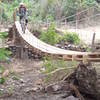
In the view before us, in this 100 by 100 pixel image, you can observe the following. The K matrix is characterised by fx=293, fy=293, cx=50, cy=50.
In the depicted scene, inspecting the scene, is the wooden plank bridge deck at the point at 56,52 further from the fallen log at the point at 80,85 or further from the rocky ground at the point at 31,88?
the fallen log at the point at 80,85

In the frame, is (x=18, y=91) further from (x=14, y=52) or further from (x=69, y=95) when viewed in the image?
(x=14, y=52)

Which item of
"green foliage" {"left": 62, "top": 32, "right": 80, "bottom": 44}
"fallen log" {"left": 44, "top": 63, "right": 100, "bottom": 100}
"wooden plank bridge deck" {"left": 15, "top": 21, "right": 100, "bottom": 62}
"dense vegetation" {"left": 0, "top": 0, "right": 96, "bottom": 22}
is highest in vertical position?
"dense vegetation" {"left": 0, "top": 0, "right": 96, "bottom": 22}

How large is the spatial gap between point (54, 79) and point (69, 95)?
20.5 inches

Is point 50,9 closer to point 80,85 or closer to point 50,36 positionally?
point 50,36

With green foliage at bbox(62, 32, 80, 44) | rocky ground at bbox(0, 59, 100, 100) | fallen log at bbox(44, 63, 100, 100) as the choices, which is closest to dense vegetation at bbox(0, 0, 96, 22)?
green foliage at bbox(62, 32, 80, 44)

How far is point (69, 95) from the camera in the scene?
5.20 metres

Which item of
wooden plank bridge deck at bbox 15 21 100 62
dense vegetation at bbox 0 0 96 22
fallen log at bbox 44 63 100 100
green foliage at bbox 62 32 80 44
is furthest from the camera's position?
dense vegetation at bbox 0 0 96 22

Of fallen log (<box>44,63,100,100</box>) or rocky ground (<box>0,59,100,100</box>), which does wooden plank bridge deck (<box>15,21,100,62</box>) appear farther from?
fallen log (<box>44,63,100,100</box>)

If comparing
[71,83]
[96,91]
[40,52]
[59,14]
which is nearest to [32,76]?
[40,52]

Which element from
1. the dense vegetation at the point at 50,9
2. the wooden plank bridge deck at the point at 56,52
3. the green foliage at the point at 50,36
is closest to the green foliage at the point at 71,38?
the green foliage at the point at 50,36

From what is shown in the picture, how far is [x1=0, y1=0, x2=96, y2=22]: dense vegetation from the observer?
14695mm

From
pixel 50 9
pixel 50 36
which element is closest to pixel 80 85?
pixel 50 36

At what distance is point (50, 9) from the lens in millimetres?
15453

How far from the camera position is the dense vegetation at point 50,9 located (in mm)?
14695
